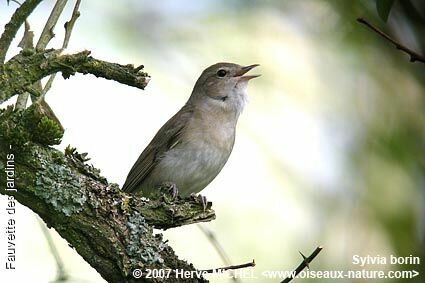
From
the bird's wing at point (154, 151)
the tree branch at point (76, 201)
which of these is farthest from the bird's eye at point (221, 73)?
the tree branch at point (76, 201)

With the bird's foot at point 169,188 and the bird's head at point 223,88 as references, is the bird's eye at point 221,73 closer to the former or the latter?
the bird's head at point 223,88

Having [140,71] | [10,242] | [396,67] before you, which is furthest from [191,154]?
[140,71]

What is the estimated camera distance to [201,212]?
3.40 meters

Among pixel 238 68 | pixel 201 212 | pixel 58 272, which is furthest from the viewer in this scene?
pixel 238 68

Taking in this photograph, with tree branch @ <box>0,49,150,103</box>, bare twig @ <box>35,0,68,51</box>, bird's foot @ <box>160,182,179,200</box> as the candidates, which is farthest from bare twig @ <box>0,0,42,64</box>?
bird's foot @ <box>160,182,179,200</box>

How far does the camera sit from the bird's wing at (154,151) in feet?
16.7

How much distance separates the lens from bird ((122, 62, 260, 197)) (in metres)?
4.96

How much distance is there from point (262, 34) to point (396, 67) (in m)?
1.77

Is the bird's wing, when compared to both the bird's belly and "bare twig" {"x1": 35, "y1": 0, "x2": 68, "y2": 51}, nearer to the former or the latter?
the bird's belly

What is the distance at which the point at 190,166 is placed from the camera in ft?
16.3

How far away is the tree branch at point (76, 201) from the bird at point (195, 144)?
1539 millimetres

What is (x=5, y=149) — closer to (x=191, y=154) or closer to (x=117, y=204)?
(x=117, y=204)

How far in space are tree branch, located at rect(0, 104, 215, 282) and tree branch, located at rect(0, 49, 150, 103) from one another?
5.7 inches

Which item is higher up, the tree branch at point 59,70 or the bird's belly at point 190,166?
the bird's belly at point 190,166
